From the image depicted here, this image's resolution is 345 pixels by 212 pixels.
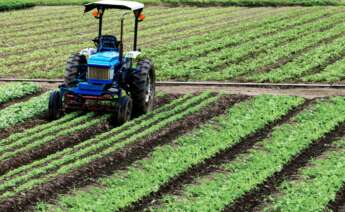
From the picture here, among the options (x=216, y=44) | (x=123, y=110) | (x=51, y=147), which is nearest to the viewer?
(x=51, y=147)

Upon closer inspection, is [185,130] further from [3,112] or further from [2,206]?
[2,206]

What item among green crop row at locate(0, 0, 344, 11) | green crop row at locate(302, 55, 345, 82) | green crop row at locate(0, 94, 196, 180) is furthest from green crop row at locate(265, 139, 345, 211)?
green crop row at locate(0, 0, 344, 11)

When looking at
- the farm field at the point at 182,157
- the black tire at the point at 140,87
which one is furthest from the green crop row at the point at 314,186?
the black tire at the point at 140,87

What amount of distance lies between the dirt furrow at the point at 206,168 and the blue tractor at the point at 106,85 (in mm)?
2908

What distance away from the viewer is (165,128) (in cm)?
1650

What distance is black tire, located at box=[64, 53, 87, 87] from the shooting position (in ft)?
59.1

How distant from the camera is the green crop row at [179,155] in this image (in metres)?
12.1

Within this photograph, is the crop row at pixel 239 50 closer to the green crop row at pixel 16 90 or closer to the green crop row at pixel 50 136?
the green crop row at pixel 16 90

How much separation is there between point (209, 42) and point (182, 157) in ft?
52.2

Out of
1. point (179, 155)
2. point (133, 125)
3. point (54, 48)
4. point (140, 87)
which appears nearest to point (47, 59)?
point (54, 48)

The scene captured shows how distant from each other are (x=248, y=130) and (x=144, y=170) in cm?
344

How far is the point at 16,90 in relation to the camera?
20.4 meters

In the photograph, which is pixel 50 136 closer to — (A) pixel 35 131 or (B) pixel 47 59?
(A) pixel 35 131

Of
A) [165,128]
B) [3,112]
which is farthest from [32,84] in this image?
[165,128]
